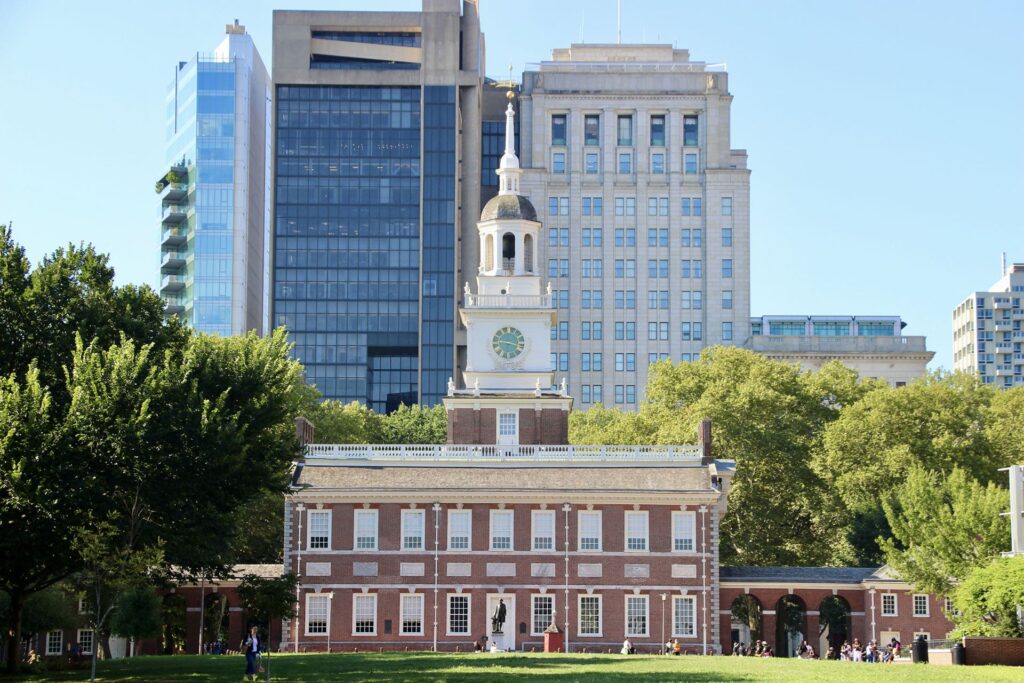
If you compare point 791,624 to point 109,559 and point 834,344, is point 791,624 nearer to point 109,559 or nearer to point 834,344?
point 834,344

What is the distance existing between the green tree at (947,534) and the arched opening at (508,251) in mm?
21673

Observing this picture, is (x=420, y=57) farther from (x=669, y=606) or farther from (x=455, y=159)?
(x=669, y=606)

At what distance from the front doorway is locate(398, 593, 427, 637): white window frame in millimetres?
2735


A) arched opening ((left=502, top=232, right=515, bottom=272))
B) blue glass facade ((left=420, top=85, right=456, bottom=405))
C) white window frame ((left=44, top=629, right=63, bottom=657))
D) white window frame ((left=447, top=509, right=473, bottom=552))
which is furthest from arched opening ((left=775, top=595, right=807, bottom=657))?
blue glass facade ((left=420, top=85, right=456, bottom=405))

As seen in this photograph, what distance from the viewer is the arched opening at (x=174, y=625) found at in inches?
2953

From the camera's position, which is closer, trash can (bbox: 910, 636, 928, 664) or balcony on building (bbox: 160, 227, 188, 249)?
trash can (bbox: 910, 636, 928, 664)

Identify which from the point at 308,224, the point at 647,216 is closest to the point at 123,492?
the point at 308,224

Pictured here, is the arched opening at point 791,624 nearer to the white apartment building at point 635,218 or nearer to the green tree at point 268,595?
the green tree at point 268,595

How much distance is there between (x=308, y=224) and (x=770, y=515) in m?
78.2

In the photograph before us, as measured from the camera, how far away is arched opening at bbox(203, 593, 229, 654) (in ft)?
253

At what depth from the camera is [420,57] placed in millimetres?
165500

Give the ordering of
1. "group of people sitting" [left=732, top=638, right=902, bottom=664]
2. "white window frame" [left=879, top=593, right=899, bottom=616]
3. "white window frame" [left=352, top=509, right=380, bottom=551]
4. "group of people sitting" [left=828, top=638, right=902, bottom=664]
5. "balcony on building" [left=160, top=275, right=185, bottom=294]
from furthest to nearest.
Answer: "balcony on building" [left=160, top=275, right=185, bottom=294] → "white window frame" [left=879, top=593, right=899, bottom=616] → "white window frame" [left=352, top=509, right=380, bottom=551] → "group of people sitting" [left=732, top=638, right=902, bottom=664] → "group of people sitting" [left=828, top=638, right=902, bottom=664]

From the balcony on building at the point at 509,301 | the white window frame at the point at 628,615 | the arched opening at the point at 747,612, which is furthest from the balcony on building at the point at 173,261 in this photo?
the white window frame at the point at 628,615

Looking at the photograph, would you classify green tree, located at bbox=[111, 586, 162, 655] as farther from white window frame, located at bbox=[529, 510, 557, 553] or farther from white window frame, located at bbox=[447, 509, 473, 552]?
white window frame, located at bbox=[529, 510, 557, 553]
